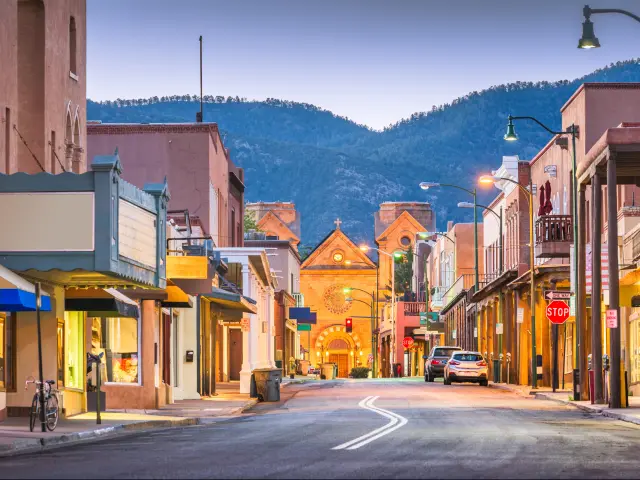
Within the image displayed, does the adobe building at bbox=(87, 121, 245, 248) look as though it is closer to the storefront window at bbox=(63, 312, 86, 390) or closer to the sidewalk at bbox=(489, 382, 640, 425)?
the sidewalk at bbox=(489, 382, 640, 425)

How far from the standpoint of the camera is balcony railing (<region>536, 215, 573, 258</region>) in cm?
4989

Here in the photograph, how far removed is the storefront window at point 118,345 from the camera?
3694cm

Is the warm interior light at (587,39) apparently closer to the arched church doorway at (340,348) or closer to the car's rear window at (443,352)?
the car's rear window at (443,352)

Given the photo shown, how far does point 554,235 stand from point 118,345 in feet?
62.7

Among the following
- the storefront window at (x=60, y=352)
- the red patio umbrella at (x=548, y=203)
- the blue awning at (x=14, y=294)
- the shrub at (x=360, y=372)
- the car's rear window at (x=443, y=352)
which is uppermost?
the red patio umbrella at (x=548, y=203)

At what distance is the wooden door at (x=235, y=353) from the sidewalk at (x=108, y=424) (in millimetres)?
36313

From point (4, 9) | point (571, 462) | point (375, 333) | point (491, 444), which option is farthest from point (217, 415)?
point (375, 333)

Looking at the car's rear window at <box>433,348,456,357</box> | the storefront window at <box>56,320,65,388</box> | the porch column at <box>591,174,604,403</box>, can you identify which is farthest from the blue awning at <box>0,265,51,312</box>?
the car's rear window at <box>433,348,456,357</box>

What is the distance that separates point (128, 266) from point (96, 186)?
238 cm

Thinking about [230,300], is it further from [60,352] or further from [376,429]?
[376,429]

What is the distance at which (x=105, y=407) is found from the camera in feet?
114

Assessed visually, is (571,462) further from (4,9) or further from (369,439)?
(4,9)

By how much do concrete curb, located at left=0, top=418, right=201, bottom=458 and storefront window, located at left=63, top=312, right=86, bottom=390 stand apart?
3838mm

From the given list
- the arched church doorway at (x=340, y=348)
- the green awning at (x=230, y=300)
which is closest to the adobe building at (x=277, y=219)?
the arched church doorway at (x=340, y=348)
